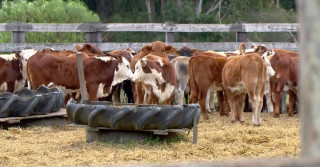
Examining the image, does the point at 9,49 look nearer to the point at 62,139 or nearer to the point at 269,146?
the point at 62,139

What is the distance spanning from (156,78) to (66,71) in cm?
251

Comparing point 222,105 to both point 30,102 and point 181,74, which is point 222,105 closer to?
point 181,74

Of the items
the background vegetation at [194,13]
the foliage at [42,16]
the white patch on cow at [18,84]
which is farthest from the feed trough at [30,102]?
the background vegetation at [194,13]

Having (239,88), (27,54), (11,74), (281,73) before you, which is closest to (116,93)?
(27,54)

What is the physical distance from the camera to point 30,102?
12.8m

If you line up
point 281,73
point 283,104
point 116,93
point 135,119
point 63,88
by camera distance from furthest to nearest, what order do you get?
point 283,104
point 116,93
point 281,73
point 63,88
point 135,119

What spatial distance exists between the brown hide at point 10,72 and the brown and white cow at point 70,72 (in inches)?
38.5

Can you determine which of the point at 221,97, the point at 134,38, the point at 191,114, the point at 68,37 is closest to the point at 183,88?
the point at 221,97

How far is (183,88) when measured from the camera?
55.5ft

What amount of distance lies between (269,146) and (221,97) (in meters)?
6.55

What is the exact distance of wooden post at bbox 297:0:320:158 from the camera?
5.30 ft

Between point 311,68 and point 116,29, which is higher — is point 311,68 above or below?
above

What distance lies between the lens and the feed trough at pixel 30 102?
1246 centimetres

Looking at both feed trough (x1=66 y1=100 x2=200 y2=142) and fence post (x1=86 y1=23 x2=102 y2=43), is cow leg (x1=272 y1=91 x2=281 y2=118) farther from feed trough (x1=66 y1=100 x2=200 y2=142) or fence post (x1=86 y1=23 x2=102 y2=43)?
feed trough (x1=66 y1=100 x2=200 y2=142)
